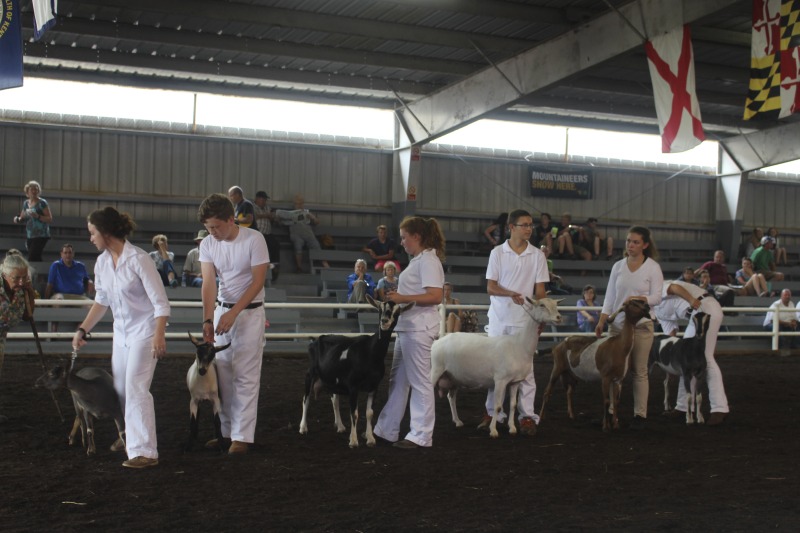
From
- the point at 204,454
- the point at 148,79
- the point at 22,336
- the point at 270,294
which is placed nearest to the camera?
the point at 204,454

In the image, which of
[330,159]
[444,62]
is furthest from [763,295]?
[330,159]

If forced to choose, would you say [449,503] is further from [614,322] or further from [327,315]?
[327,315]

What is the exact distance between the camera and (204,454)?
6605mm

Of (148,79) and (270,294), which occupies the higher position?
(148,79)

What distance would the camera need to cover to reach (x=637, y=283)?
322 inches

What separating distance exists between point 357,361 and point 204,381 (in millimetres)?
1227

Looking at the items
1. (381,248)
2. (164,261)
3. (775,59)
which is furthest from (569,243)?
(164,261)

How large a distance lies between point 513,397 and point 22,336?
24.3 ft

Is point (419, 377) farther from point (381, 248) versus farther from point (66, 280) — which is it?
point (381, 248)

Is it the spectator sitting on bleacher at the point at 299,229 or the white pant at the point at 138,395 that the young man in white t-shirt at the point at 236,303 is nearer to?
the white pant at the point at 138,395

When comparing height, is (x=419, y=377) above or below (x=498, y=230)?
below

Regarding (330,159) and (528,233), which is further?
(330,159)

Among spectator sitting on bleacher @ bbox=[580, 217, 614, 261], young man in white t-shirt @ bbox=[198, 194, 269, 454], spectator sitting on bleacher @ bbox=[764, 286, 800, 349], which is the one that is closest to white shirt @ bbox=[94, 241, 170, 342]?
young man in white t-shirt @ bbox=[198, 194, 269, 454]

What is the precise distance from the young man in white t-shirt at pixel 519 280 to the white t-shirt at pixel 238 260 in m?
2.14
